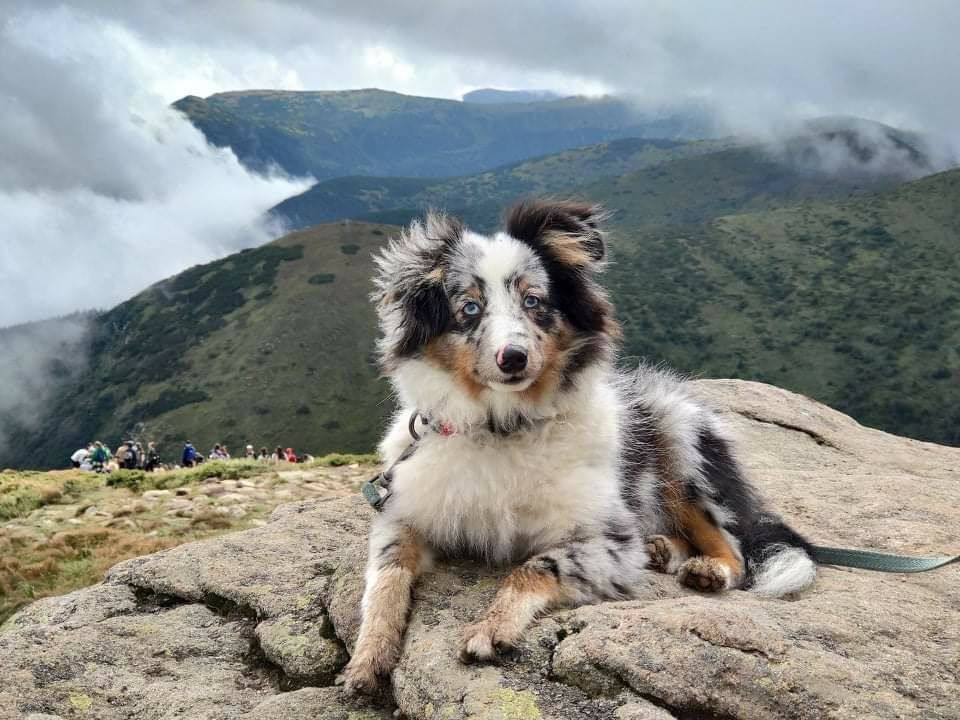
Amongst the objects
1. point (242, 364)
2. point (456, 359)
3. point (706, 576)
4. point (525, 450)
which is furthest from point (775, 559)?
point (242, 364)

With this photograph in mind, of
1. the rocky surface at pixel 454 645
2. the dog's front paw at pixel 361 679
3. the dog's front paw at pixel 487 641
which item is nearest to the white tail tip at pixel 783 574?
the rocky surface at pixel 454 645

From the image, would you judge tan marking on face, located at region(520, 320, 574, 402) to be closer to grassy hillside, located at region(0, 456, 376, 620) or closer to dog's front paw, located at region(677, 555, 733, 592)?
dog's front paw, located at region(677, 555, 733, 592)

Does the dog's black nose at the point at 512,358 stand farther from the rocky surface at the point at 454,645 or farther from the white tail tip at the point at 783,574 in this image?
the white tail tip at the point at 783,574

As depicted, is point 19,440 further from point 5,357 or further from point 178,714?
point 178,714

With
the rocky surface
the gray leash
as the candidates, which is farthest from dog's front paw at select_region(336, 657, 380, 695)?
the gray leash

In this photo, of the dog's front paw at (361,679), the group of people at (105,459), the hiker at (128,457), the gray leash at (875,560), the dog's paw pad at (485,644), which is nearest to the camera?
the dog's paw pad at (485,644)

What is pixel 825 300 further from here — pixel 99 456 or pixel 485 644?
pixel 485 644
